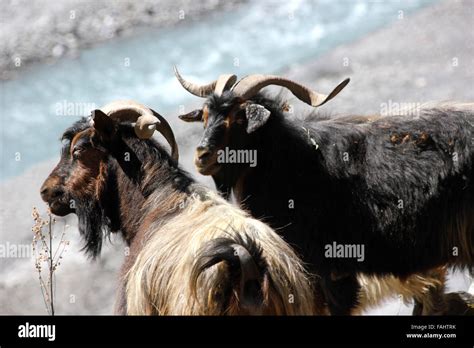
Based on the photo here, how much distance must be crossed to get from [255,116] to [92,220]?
1.89 meters

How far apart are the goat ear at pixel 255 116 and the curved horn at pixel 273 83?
143 mm

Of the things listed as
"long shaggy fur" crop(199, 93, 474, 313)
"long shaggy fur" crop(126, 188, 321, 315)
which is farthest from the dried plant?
"long shaggy fur" crop(199, 93, 474, 313)

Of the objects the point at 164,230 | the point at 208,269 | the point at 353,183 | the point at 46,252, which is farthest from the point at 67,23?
the point at 208,269

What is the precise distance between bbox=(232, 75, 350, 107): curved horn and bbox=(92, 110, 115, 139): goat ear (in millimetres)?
1520

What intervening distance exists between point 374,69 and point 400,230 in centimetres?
692

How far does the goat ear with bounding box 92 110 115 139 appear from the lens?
729 centimetres

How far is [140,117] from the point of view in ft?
24.0

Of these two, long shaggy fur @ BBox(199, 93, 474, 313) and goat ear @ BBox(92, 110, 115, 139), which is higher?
goat ear @ BBox(92, 110, 115, 139)

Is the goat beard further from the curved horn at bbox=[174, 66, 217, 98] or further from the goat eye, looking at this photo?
the curved horn at bbox=[174, 66, 217, 98]

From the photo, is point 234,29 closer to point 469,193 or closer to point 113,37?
point 113,37

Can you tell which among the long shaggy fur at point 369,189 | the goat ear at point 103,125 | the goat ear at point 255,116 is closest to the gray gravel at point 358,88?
the long shaggy fur at point 369,189

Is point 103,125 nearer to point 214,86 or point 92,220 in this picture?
point 92,220

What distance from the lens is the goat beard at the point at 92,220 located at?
743cm

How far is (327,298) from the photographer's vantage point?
8.42 m
